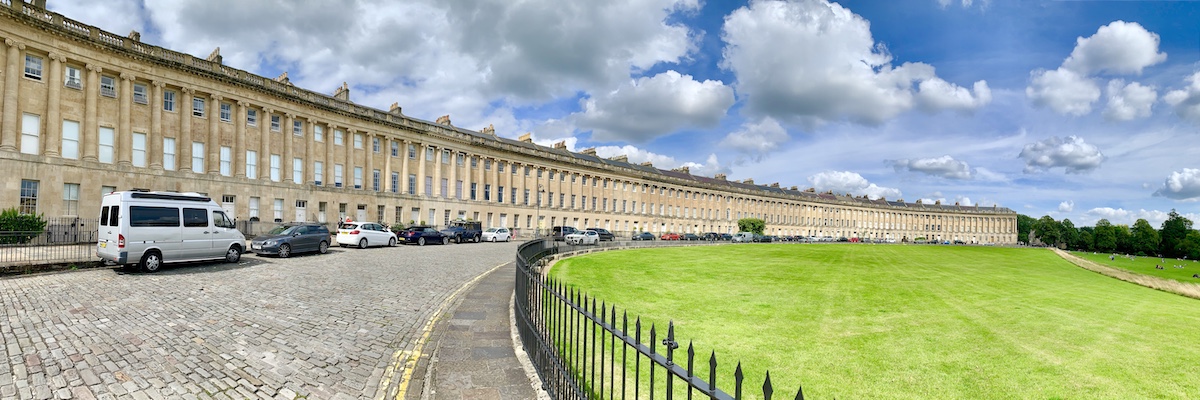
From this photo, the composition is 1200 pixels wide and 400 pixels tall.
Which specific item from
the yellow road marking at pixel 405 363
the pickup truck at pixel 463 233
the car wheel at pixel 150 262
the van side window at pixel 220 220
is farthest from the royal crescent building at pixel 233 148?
the yellow road marking at pixel 405 363

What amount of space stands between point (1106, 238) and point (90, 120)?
19362 centimetres

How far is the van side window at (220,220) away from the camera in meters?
17.7

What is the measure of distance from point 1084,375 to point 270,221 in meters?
46.8

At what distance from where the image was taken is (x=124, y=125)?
1276 inches

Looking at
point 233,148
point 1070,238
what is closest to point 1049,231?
point 1070,238

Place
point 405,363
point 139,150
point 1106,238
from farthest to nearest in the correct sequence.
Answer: point 1106,238 → point 139,150 → point 405,363

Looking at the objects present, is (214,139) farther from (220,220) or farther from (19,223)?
(220,220)

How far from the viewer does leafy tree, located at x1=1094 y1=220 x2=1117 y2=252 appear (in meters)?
126

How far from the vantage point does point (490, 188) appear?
60.0m

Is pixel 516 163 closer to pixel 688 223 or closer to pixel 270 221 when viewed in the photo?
pixel 270 221

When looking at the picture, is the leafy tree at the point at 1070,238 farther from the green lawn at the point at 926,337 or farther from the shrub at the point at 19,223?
the shrub at the point at 19,223

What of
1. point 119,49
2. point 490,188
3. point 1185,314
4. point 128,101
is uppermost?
point 119,49

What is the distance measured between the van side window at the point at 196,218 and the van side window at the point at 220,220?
1.09 ft

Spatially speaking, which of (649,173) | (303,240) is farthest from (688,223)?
(303,240)
